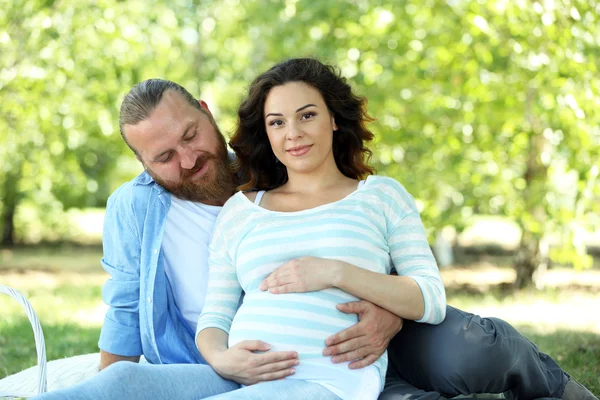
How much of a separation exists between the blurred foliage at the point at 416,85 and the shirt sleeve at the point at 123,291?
3516 millimetres

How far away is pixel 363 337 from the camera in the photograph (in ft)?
7.88

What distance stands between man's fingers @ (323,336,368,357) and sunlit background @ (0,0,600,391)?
2.73 meters

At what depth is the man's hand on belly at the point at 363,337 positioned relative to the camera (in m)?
2.38

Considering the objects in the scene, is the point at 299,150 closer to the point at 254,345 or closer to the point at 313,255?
the point at 313,255

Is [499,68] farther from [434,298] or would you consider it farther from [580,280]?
[434,298]

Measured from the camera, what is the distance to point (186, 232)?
121 inches

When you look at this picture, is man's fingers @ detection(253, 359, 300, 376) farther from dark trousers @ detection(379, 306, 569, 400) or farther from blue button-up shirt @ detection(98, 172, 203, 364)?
blue button-up shirt @ detection(98, 172, 203, 364)

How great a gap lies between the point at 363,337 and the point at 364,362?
81 millimetres

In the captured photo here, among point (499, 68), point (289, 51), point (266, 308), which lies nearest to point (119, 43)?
point (289, 51)

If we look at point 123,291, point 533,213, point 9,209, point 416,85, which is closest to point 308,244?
point 123,291

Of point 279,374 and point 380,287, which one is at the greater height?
point 380,287

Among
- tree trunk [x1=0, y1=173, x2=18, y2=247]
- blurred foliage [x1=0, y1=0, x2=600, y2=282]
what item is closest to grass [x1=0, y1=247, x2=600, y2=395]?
blurred foliage [x1=0, y1=0, x2=600, y2=282]

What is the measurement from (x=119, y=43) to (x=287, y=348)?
20.9 ft

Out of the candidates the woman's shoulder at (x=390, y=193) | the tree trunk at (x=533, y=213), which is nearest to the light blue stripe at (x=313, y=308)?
the woman's shoulder at (x=390, y=193)
